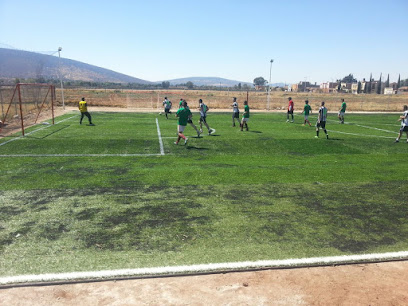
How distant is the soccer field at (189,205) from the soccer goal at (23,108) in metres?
5.98

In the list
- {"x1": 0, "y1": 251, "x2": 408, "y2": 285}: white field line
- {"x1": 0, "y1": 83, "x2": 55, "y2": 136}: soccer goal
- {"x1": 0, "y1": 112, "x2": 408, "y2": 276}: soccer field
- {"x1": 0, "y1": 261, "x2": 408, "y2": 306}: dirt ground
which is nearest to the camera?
{"x1": 0, "y1": 261, "x2": 408, "y2": 306}: dirt ground

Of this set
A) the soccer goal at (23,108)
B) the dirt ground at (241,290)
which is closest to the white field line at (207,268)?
the dirt ground at (241,290)

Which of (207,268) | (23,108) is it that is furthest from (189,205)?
(23,108)

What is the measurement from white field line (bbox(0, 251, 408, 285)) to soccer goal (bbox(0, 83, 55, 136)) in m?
13.9

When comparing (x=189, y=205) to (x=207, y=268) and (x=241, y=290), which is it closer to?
(x=207, y=268)

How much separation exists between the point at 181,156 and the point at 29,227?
6637mm

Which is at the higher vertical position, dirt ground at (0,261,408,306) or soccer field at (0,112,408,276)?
soccer field at (0,112,408,276)

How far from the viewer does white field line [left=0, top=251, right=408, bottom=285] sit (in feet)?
14.0

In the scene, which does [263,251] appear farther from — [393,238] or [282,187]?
[282,187]

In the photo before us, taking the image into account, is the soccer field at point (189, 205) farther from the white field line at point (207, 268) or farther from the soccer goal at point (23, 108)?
the soccer goal at point (23, 108)

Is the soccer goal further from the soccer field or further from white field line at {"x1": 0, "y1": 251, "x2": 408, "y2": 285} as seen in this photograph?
white field line at {"x1": 0, "y1": 251, "x2": 408, "y2": 285}

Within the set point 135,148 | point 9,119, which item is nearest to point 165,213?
point 135,148

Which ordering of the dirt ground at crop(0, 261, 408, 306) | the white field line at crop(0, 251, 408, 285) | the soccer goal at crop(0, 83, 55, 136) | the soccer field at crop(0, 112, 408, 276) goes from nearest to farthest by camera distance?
the dirt ground at crop(0, 261, 408, 306), the white field line at crop(0, 251, 408, 285), the soccer field at crop(0, 112, 408, 276), the soccer goal at crop(0, 83, 55, 136)

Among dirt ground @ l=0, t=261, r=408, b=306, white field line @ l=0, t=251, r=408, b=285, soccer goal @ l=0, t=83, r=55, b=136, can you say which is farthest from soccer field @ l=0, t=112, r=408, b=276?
soccer goal @ l=0, t=83, r=55, b=136
